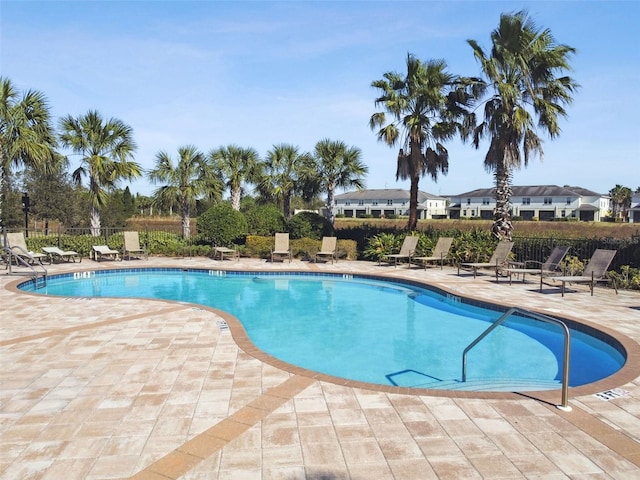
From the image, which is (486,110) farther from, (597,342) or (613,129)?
(597,342)

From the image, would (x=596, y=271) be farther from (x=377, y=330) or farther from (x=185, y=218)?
(x=185, y=218)

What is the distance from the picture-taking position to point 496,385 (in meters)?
5.75

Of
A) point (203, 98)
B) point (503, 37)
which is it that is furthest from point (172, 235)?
point (503, 37)

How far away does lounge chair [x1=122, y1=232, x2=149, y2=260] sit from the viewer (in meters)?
17.7

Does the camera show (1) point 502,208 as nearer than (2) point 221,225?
Yes

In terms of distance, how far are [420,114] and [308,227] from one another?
251 inches

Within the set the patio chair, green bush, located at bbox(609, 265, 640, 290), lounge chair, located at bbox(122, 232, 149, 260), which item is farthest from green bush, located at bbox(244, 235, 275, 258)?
green bush, located at bbox(609, 265, 640, 290)

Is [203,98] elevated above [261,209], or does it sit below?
above

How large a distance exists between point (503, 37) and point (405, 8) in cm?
420

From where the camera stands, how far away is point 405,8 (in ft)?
38.8

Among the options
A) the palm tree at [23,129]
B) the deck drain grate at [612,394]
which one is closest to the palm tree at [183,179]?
the palm tree at [23,129]

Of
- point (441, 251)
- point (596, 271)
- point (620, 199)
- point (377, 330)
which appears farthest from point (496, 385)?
point (620, 199)

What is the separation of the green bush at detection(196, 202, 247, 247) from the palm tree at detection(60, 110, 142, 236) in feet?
11.9

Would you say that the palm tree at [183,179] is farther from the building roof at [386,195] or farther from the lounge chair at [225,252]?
the building roof at [386,195]
